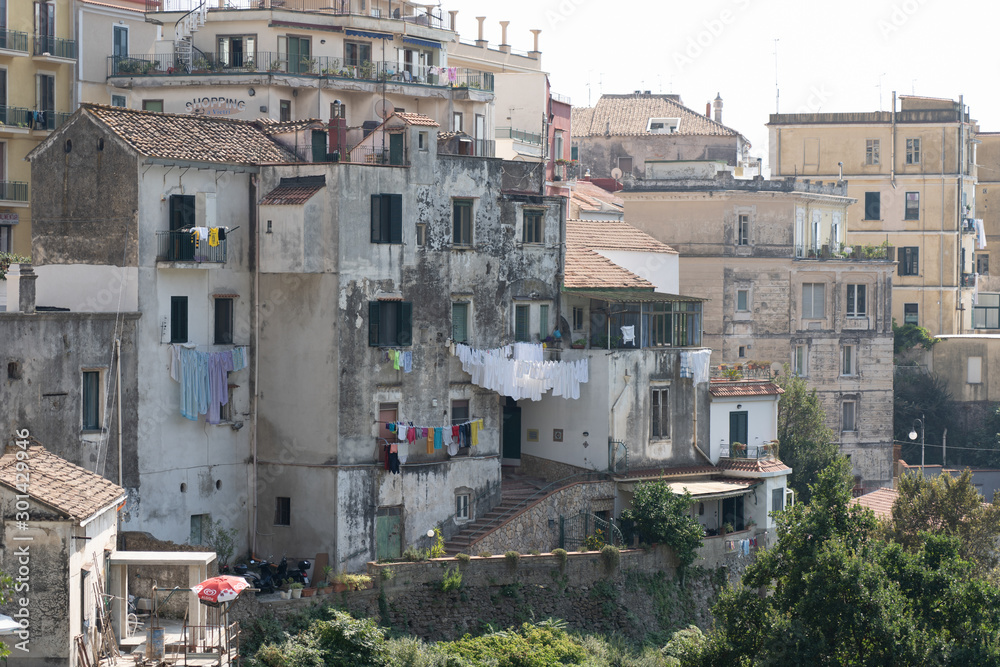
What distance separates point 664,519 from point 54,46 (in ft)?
106

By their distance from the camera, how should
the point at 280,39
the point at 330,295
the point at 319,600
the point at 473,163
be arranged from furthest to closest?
the point at 280,39 < the point at 473,163 < the point at 330,295 < the point at 319,600

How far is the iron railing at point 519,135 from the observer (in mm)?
80000

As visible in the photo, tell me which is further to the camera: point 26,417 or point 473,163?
point 473,163

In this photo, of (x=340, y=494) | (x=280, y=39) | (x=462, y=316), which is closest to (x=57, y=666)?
(x=340, y=494)

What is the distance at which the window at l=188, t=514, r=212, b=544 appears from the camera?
5650cm

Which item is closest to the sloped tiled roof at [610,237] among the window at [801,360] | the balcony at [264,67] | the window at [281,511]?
the balcony at [264,67]

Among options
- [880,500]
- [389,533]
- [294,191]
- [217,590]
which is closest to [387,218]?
[294,191]

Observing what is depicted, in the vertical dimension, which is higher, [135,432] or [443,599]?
[135,432]

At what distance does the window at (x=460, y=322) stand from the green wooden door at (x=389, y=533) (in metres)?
6.42

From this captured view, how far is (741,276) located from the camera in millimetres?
85000

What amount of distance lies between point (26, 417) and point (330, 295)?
10.7 m

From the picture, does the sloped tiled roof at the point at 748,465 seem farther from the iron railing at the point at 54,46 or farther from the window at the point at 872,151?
the window at the point at 872,151

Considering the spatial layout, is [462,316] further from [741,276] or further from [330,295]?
[741,276]

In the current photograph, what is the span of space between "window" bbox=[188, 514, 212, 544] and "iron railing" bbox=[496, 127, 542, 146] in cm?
2892
